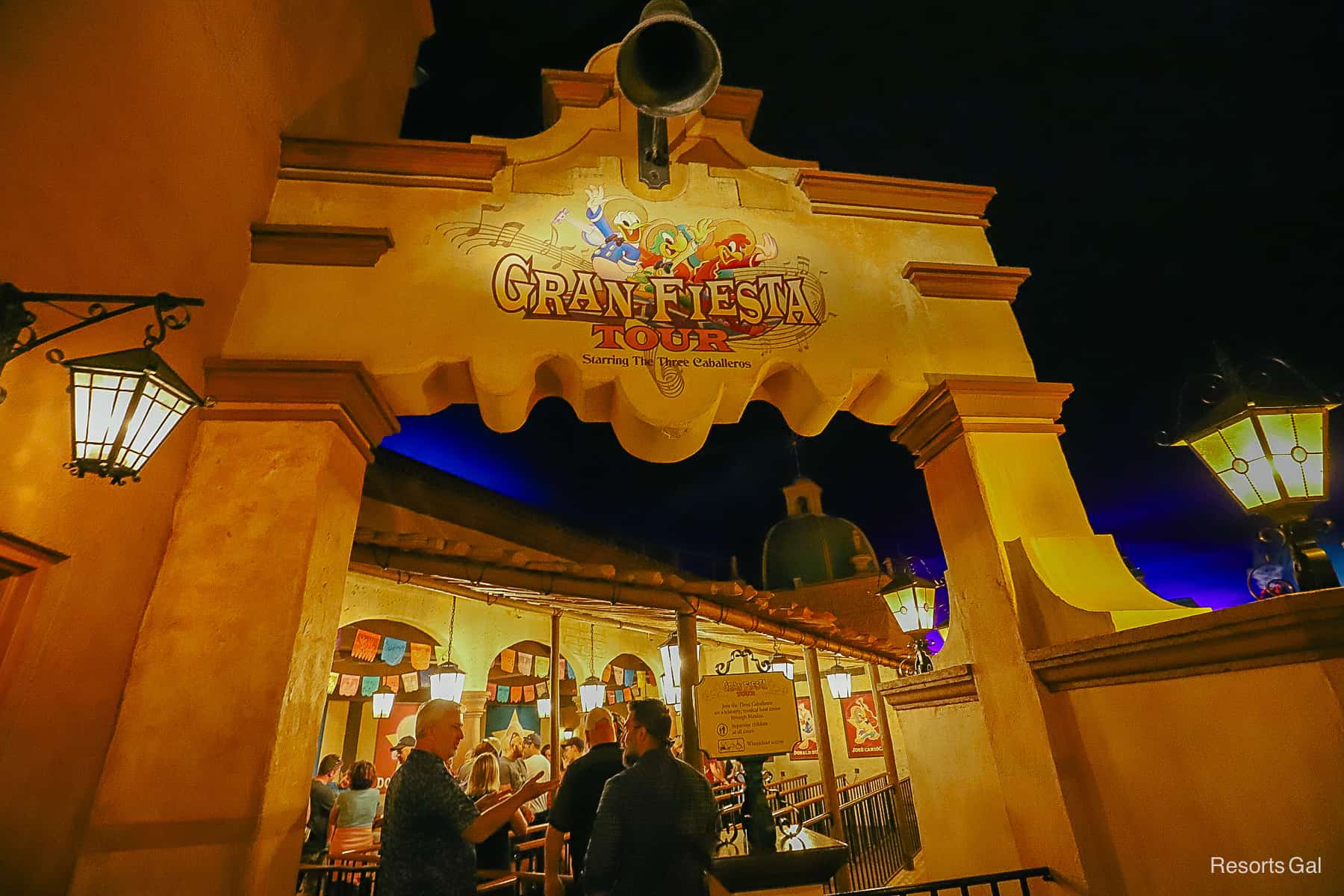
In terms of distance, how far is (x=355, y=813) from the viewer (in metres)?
6.71

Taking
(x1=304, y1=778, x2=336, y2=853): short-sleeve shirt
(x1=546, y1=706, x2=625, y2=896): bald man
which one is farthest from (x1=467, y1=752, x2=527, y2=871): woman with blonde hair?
(x1=304, y1=778, x2=336, y2=853): short-sleeve shirt

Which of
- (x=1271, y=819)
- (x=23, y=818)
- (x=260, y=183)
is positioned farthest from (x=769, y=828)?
(x=260, y=183)

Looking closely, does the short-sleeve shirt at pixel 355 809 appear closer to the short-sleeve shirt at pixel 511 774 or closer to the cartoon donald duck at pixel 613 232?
the short-sleeve shirt at pixel 511 774

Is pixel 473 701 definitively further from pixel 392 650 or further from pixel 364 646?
pixel 364 646

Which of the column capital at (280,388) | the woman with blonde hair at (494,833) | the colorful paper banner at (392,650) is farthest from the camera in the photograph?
the colorful paper banner at (392,650)

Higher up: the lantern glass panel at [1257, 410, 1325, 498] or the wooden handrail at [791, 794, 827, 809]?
the lantern glass panel at [1257, 410, 1325, 498]

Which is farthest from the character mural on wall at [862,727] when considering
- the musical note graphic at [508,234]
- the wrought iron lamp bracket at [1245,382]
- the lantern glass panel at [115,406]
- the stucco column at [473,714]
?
the lantern glass panel at [115,406]

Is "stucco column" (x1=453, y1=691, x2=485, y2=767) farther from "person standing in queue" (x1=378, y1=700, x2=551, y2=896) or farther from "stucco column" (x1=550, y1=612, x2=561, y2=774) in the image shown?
"person standing in queue" (x1=378, y1=700, x2=551, y2=896)

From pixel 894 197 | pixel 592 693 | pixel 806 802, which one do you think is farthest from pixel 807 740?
pixel 894 197

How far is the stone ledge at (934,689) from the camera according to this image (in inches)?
147

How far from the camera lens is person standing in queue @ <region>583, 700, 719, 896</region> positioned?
9.65ft

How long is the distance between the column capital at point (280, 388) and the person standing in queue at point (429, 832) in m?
1.95

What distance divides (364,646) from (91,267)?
395 inches

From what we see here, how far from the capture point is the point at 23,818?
2354mm
